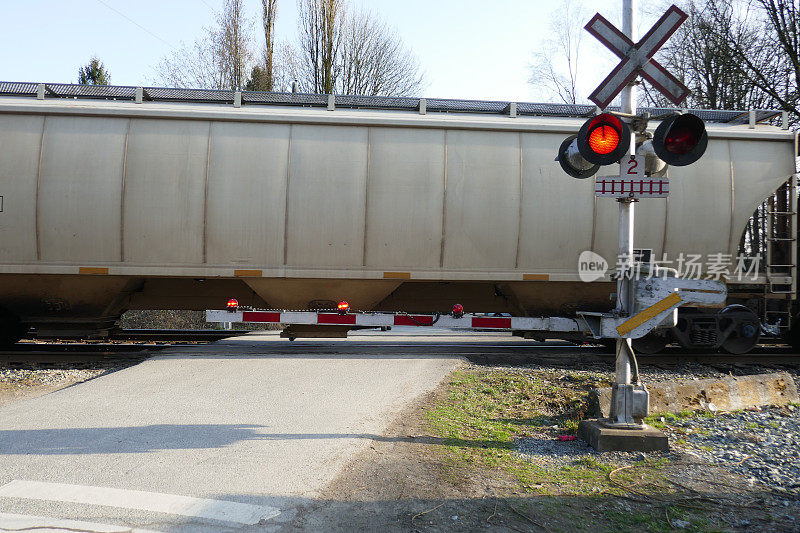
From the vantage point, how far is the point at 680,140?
4.41 m

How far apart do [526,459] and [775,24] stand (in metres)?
20.2

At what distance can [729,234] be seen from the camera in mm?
8727

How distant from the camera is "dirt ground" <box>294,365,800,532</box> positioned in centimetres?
313

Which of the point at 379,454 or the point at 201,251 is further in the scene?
the point at 201,251

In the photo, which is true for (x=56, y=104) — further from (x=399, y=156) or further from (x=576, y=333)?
(x=576, y=333)

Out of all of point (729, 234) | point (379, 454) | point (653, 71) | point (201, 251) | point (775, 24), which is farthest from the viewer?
point (775, 24)

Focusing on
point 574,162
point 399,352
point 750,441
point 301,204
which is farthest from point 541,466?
point 301,204

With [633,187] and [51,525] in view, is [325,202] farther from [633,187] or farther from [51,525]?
[51,525]

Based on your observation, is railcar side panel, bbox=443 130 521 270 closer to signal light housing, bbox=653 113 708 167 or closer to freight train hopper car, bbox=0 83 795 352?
freight train hopper car, bbox=0 83 795 352

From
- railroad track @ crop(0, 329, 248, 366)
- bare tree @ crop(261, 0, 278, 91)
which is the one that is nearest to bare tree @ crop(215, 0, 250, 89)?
bare tree @ crop(261, 0, 278, 91)

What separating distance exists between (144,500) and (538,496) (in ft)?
8.04

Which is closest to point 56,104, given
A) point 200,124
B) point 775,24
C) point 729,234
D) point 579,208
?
point 200,124

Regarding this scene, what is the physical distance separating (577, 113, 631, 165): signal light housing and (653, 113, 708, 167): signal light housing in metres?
0.27

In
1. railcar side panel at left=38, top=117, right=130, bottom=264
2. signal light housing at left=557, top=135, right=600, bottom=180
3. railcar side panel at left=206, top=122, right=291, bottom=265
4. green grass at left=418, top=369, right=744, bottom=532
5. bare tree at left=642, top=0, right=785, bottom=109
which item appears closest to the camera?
green grass at left=418, top=369, right=744, bottom=532
